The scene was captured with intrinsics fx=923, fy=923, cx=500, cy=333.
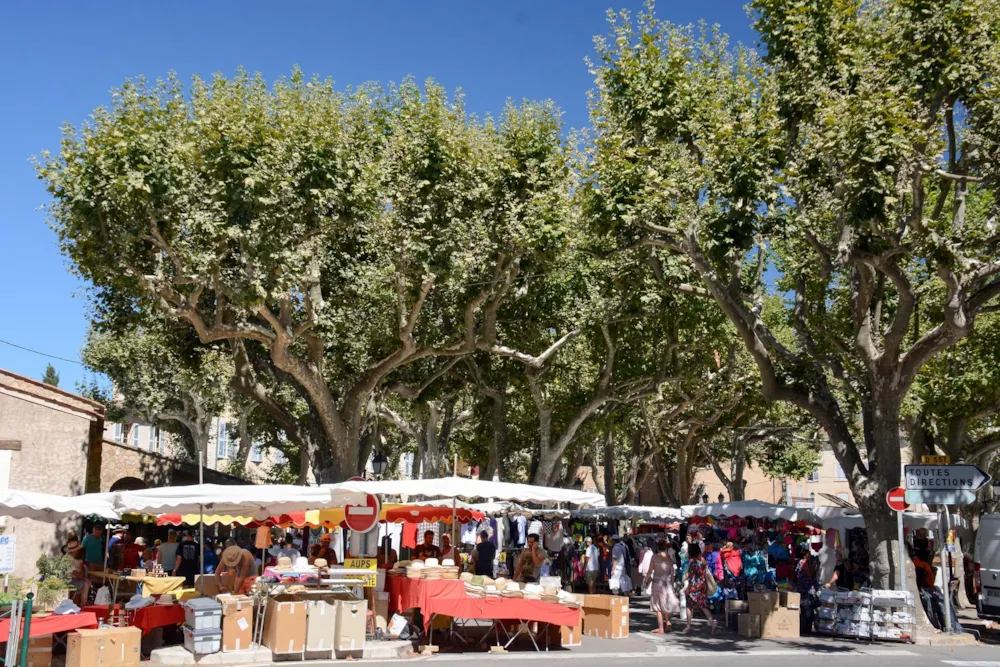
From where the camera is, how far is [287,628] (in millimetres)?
12180

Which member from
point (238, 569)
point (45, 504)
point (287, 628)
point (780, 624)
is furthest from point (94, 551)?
point (780, 624)

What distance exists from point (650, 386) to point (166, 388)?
2412cm

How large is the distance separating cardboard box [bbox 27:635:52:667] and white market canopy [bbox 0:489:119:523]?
2462mm

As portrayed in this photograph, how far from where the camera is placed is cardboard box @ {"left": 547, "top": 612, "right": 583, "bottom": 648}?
13.7 m

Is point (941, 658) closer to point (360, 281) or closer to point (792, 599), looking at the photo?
point (792, 599)

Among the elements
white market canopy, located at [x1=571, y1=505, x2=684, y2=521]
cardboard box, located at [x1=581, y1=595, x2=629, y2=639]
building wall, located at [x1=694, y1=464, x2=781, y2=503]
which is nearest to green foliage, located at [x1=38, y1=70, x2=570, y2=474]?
white market canopy, located at [x1=571, y1=505, x2=684, y2=521]

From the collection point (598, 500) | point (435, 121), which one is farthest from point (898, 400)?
point (435, 121)

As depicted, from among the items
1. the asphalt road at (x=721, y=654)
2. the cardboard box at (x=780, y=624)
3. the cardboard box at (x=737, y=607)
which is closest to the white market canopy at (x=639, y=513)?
the cardboard box at (x=737, y=607)

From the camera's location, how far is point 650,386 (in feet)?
92.6

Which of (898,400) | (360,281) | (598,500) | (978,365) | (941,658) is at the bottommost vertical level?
(941,658)

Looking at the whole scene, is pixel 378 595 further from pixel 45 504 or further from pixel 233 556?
pixel 45 504

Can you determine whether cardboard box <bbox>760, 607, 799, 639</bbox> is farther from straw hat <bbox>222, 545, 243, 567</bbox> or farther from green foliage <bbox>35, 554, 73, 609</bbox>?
green foliage <bbox>35, 554, 73, 609</bbox>

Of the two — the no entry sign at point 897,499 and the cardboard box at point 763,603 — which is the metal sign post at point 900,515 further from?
the cardboard box at point 763,603

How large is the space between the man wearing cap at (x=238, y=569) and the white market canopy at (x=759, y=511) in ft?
37.9
